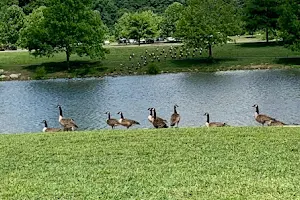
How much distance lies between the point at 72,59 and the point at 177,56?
1291 cm

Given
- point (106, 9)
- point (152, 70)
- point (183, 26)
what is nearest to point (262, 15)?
point (183, 26)

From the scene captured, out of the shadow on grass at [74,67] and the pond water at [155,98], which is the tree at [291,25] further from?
the shadow on grass at [74,67]

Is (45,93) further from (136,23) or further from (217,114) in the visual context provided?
(136,23)

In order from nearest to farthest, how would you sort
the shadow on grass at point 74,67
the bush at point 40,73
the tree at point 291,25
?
1. the bush at point 40,73
2. the shadow on grass at point 74,67
3. the tree at point 291,25

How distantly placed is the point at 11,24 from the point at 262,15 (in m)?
38.2

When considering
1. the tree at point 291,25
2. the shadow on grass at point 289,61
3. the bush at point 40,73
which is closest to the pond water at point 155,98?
the bush at point 40,73

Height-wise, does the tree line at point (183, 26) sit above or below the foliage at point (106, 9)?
below

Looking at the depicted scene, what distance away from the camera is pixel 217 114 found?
29.0 metres

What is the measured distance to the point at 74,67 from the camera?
65.1 metres

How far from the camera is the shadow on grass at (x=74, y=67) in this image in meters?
63.1

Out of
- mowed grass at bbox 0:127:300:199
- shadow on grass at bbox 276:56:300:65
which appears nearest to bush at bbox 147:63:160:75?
shadow on grass at bbox 276:56:300:65

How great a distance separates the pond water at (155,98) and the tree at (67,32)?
30.5ft

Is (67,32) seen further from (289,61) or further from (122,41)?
(122,41)

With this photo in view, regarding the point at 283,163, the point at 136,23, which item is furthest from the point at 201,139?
the point at 136,23
